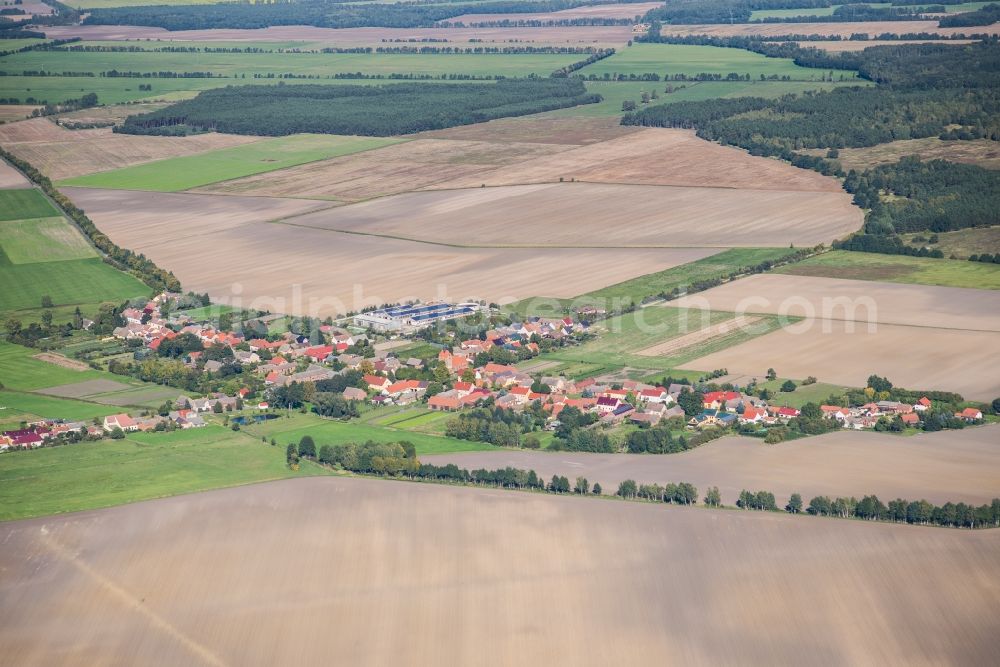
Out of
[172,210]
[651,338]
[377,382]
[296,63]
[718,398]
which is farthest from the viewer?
[296,63]

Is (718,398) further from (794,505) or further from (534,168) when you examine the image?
(534,168)

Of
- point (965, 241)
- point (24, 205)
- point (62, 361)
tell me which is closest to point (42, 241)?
point (24, 205)

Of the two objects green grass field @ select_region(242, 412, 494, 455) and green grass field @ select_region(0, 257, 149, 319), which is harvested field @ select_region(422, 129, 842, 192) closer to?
green grass field @ select_region(0, 257, 149, 319)

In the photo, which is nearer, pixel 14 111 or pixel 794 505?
pixel 794 505

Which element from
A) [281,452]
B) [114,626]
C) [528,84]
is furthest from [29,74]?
[114,626]

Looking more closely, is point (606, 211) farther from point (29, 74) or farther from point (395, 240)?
point (29, 74)
